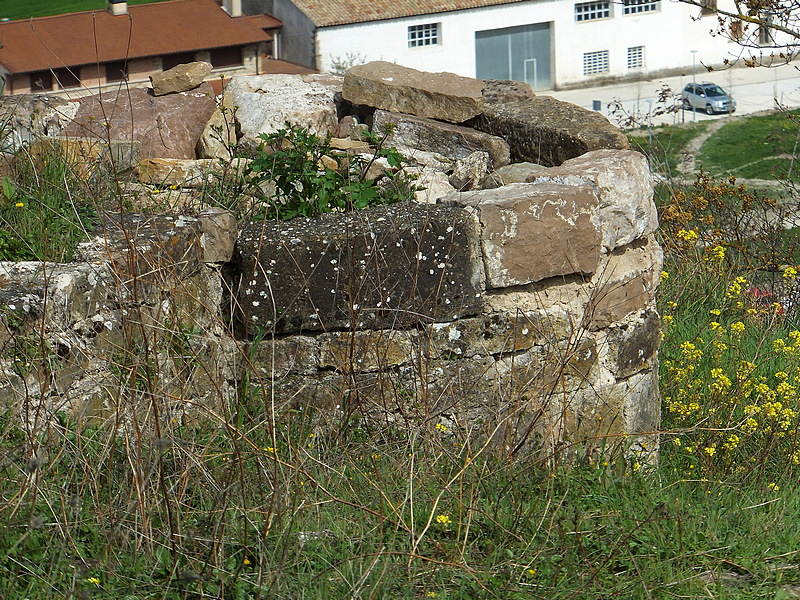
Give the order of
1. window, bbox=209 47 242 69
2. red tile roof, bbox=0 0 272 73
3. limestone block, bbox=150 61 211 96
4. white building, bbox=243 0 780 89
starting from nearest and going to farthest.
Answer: limestone block, bbox=150 61 211 96
red tile roof, bbox=0 0 272 73
window, bbox=209 47 242 69
white building, bbox=243 0 780 89

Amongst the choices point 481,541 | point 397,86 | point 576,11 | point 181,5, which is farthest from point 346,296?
point 576,11

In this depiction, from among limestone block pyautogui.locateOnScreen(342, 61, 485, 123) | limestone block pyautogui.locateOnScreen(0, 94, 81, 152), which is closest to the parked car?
limestone block pyautogui.locateOnScreen(342, 61, 485, 123)

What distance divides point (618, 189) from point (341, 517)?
1.82 m

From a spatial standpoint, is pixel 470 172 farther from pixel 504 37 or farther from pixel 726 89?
pixel 726 89

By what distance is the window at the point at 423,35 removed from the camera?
98.5 ft

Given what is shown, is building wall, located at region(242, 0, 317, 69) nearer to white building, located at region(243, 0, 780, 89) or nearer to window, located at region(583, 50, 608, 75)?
white building, located at region(243, 0, 780, 89)

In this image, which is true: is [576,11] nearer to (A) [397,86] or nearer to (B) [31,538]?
(A) [397,86]

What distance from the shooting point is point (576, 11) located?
106 feet

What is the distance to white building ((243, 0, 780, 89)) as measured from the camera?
29.1m

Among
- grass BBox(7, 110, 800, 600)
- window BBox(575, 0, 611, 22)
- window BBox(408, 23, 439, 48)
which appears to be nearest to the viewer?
grass BBox(7, 110, 800, 600)

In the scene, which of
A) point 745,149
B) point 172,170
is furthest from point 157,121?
point 745,149

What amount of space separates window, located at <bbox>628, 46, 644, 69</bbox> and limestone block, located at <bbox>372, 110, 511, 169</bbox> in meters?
30.2

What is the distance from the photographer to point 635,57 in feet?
110

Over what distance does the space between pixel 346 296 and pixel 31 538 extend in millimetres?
1349
